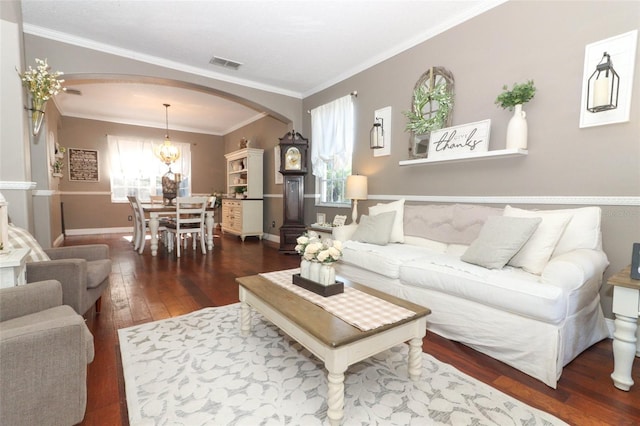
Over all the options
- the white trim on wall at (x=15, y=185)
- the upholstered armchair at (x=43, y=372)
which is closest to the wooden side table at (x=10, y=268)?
the upholstered armchair at (x=43, y=372)

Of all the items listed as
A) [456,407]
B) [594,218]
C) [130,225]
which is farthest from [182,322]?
[130,225]

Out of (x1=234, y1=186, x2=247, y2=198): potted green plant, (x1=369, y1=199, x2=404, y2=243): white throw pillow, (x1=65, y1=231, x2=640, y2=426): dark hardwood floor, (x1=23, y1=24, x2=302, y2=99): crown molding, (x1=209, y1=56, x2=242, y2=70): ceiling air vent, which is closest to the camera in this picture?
(x1=65, y1=231, x2=640, y2=426): dark hardwood floor

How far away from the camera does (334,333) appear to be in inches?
53.4

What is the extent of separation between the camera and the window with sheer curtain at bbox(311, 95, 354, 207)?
14.7ft

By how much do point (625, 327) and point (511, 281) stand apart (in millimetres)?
550

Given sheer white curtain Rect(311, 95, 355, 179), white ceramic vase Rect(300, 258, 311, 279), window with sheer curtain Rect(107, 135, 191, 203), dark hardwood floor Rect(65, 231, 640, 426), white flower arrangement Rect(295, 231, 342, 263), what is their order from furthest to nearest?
window with sheer curtain Rect(107, 135, 191, 203) < sheer white curtain Rect(311, 95, 355, 179) < white ceramic vase Rect(300, 258, 311, 279) < white flower arrangement Rect(295, 231, 342, 263) < dark hardwood floor Rect(65, 231, 640, 426)

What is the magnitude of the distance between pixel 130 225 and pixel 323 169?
5.91m

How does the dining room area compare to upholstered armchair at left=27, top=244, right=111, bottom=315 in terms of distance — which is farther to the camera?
the dining room area

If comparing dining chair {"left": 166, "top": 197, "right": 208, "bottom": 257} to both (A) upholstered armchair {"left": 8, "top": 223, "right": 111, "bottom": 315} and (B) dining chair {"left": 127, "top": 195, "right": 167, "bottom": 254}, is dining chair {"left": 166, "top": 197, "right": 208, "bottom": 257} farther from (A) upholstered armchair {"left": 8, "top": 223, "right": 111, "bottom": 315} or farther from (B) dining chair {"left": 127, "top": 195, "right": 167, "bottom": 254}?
(A) upholstered armchair {"left": 8, "top": 223, "right": 111, "bottom": 315}

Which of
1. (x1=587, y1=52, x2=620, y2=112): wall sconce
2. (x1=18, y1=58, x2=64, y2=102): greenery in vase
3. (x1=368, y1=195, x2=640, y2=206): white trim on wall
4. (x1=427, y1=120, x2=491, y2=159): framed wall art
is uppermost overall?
(x1=18, y1=58, x2=64, y2=102): greenery in vase

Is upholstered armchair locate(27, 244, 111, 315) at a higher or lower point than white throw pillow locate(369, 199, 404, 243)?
lower

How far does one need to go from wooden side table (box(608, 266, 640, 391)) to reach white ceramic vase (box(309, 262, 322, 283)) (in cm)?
162

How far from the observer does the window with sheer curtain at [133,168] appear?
7.55 meters

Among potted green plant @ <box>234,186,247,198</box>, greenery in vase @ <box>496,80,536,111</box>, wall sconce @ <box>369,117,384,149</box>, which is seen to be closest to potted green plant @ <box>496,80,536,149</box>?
greenery in vase @ <box>496,80,536,111</box>
